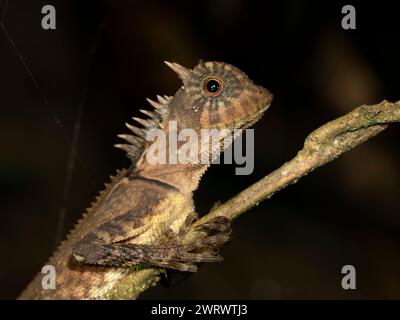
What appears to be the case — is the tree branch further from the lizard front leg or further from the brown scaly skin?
the brown scaly skin

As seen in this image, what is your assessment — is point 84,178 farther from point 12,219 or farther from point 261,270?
point 261,270

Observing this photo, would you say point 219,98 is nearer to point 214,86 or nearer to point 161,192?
point 214,86

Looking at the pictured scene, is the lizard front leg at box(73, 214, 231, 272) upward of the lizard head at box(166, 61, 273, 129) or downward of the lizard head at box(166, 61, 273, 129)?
downward

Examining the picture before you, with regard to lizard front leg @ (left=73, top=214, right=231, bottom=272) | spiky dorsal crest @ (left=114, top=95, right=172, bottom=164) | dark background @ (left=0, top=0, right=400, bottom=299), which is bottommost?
lizard front leg @ (left=73, top=214, right=231, bottom=272)

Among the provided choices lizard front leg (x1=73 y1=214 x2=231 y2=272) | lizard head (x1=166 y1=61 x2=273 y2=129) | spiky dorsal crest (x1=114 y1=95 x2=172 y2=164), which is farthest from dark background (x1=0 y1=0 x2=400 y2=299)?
lizard front leg (x1=73 y1=214 x2=231 y2=272)

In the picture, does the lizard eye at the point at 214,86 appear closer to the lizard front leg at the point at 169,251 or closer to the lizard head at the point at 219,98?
the lizard head at the point at 219,98

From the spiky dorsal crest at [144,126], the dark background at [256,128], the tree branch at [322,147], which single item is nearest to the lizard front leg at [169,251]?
the tree branch at [322,147]

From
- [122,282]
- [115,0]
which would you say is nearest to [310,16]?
[115,0]
